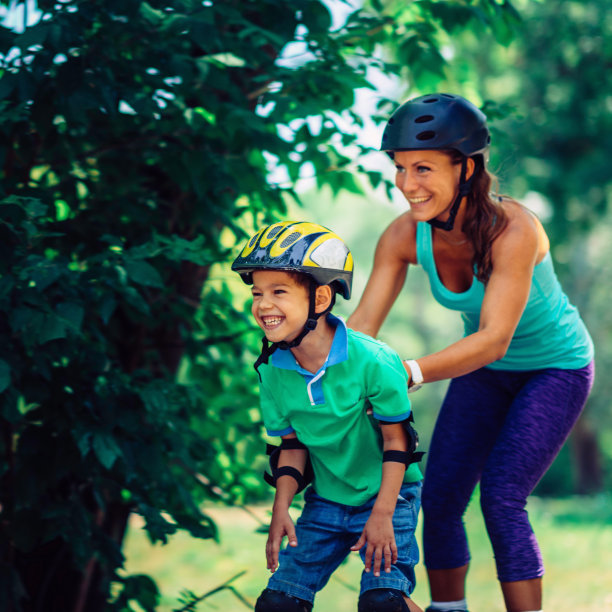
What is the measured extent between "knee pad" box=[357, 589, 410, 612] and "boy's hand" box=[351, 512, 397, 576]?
60 mm

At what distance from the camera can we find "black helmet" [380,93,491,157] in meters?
2.97

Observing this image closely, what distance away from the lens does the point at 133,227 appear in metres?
4.19

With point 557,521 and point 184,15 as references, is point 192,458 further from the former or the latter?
point 557,521

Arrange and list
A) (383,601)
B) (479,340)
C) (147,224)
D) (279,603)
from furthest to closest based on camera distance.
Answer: (147,224) → (479,340) → (279,603) → (383,601)

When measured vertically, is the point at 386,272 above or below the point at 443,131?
below

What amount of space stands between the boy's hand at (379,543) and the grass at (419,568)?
12.1ft

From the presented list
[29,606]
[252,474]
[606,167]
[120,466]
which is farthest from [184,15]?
[606,167]

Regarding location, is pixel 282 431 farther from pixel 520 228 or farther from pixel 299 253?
pixel 520 228

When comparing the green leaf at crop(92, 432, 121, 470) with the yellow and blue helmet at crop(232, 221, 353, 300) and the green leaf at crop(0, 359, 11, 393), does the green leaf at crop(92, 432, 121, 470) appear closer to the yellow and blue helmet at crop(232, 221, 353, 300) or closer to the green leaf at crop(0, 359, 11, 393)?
the green leaf at crop(0, 359, 11, 393)

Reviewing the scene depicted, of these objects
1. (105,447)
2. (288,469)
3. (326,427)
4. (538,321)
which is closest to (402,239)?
(538,321)

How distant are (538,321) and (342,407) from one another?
1034mm

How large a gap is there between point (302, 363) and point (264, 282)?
0.31 meters

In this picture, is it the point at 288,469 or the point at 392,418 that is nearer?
the point at 392,418

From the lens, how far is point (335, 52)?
3844 millimetres
